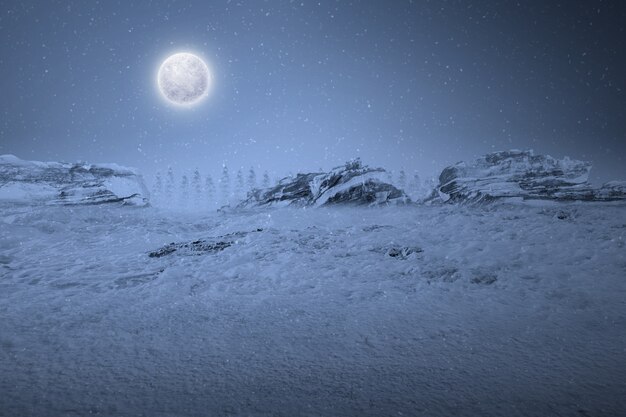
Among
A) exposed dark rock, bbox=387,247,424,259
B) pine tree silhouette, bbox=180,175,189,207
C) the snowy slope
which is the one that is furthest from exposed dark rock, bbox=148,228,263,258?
pine tree silhouette, bbox=180,175,189,207

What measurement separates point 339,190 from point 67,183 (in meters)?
21.2

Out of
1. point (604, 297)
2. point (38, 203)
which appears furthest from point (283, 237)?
point (38, 203)

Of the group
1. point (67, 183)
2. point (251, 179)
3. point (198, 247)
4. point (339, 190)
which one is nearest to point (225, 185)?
point (251, 179)

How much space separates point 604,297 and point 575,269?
5.12 ft

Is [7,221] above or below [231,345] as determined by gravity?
above

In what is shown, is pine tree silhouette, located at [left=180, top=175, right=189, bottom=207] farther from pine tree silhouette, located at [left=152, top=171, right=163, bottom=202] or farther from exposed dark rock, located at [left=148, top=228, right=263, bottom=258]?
exposed dark rock, located at [left=148, top=228, right=263, bottom=258]

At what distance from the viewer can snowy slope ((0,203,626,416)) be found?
3240 millimetres

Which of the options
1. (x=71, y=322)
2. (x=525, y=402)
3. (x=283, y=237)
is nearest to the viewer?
(x=525, y=402)

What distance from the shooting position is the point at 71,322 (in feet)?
17.4

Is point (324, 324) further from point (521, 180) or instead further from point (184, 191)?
point (184, 191)

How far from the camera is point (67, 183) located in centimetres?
2505

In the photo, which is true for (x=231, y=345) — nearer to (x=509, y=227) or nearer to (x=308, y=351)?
(x=308, y=351)

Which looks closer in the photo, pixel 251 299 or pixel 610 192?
pixel 251 299

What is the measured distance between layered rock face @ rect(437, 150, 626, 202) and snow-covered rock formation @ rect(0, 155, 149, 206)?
2268 centimetres
